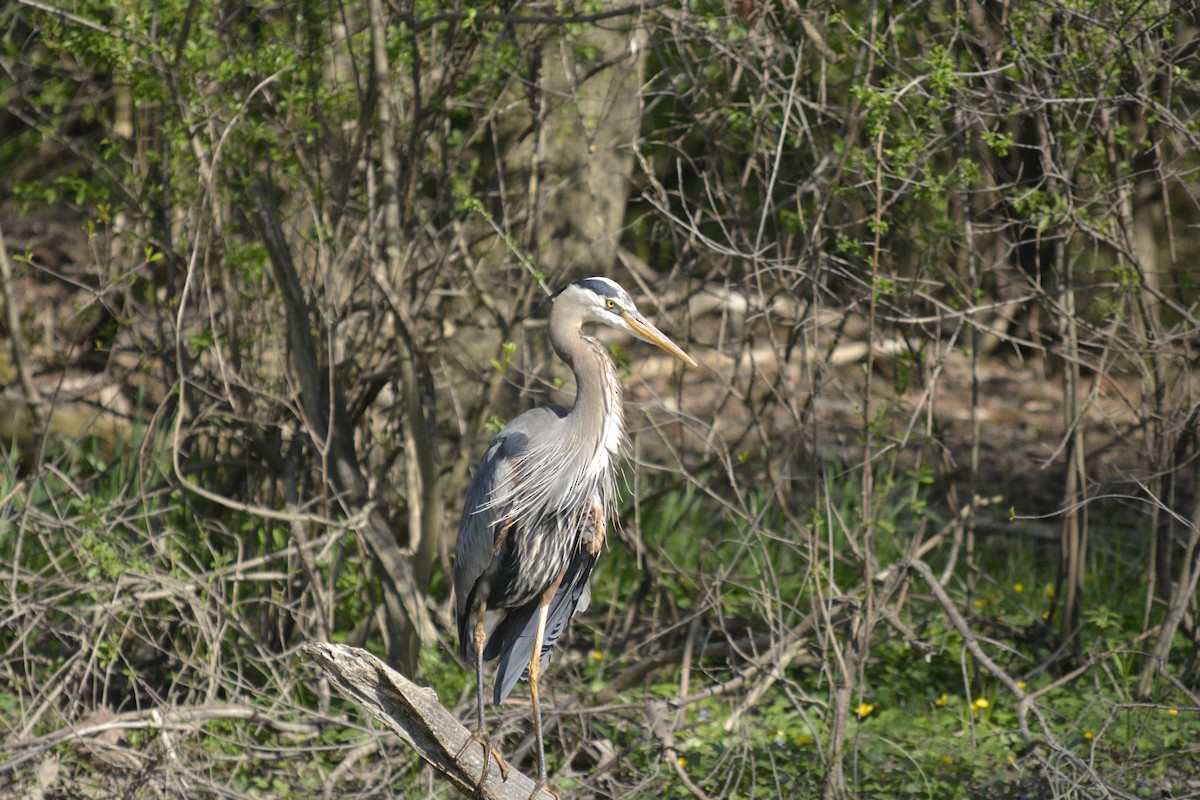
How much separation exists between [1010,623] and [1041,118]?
2.20 meters

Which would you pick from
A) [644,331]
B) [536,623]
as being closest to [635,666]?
[536,623]

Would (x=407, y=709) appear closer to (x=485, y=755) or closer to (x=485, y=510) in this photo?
(x=485, y=755)

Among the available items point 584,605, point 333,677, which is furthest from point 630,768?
point 333,677

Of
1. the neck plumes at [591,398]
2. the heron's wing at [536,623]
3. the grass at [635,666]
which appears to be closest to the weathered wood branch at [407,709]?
the heron's wing at [536,623]

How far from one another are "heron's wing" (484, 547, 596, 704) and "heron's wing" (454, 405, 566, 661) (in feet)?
0.50

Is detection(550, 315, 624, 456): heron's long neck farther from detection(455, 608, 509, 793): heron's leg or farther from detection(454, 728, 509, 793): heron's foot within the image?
detection(454, 728, 509, 793): heron's foot

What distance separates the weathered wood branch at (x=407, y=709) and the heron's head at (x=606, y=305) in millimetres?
1247

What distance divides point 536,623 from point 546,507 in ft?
1.63

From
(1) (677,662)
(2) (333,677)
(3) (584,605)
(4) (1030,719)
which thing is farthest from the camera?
(1) (677,662)

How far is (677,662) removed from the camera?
514 cm

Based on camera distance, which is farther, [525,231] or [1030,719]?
[525,231]

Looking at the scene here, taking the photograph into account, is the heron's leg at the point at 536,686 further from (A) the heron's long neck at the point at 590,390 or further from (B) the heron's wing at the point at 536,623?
(A) the heron's long neck at the point at 590,390

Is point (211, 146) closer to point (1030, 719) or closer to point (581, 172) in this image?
point (581, 172)

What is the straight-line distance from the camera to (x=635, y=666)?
489 centimetres
